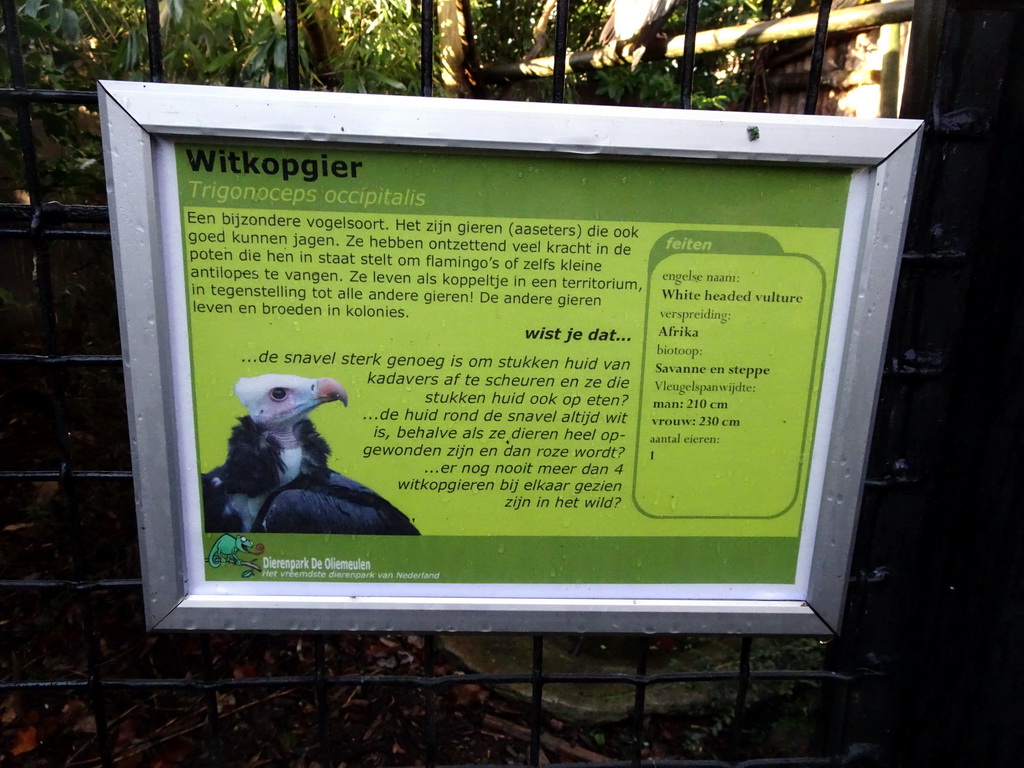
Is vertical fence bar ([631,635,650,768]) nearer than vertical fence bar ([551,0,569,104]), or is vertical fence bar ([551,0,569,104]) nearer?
vertical fence bar ([551,0,569,104])

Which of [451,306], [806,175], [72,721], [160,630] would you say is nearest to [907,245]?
[806,175]

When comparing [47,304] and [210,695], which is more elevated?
[47,304]

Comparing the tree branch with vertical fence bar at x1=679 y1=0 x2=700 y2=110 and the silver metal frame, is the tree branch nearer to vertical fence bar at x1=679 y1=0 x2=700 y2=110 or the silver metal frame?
vertical fence bar at x1=679 y1=0 x2=700 y2=110

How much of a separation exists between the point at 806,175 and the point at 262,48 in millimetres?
2133

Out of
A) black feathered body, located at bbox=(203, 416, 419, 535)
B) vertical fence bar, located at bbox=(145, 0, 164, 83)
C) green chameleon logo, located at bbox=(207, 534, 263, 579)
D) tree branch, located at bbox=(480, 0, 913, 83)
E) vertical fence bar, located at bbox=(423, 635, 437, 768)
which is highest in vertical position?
tree branch, located at bbox=(480, 0, 913, 83)

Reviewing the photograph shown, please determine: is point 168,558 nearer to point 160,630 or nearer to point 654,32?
point 160,630

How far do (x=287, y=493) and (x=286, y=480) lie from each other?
0.02 meters

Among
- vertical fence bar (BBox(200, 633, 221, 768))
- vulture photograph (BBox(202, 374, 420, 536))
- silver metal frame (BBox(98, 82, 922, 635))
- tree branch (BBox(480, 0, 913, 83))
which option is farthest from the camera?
tree branch (BBox(480, 0, 913, 83))

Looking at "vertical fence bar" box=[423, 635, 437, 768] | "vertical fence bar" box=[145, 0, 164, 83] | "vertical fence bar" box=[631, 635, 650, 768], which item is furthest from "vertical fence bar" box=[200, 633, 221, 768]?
"vertical fence bar" box=[145, 0, 164, 83]

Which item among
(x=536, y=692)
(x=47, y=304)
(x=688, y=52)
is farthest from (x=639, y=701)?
(x=47, y=304)

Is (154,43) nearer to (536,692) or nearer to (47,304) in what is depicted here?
(47,304)

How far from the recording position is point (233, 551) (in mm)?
1015

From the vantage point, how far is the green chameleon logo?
1.01 m

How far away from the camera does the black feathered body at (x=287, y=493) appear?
99 centimetres
